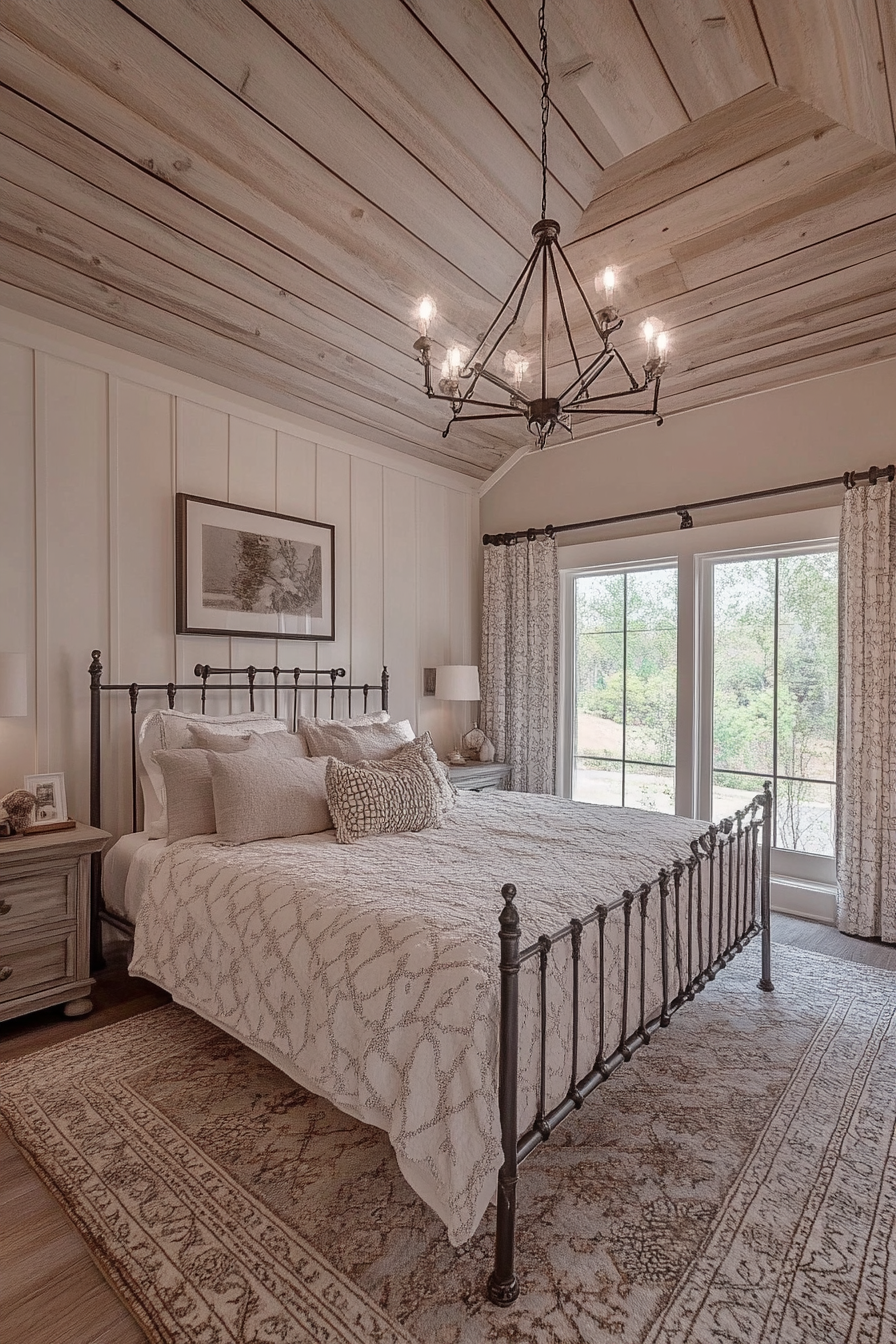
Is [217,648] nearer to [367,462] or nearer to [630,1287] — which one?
[367,462]

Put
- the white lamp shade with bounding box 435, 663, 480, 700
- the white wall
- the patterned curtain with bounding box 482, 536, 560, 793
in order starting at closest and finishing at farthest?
the white wall → the white lamp shade with bounding box 435, 663, 480, 700 → the patterned curtain with bounding box 482, 536, 560, 793

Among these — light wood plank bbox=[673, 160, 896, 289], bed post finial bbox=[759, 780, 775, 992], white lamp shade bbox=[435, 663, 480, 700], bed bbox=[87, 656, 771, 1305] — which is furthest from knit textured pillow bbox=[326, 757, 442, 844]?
light wood plank bbox=[673, 160, 896, 289]

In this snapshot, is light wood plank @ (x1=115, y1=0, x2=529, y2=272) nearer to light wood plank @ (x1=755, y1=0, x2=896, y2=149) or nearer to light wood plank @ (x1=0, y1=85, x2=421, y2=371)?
light wood plank @ (x1=0, y1=85, x2=421, y2=371)

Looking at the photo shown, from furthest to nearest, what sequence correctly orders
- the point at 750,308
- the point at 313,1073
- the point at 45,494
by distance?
the point at 750,308 → the point at 45,494 → the point at 313,1073

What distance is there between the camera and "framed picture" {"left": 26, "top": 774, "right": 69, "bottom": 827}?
2.69 meters

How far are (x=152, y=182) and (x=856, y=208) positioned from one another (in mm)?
2513

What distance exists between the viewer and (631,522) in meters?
4.32

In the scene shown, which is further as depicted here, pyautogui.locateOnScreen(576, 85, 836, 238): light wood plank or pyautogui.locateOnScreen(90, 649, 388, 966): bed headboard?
pyautogui.locateOnScreen(90, 649, 388, 966): bed headboard

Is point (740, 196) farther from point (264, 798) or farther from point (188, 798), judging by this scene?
point (188, 798)

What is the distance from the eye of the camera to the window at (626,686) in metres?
4.21

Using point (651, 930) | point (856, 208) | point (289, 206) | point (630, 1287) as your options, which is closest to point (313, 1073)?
point (630, 1287)

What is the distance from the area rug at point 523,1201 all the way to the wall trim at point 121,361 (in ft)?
9.07

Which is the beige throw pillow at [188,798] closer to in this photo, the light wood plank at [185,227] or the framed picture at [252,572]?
the framed picture at [252,572]

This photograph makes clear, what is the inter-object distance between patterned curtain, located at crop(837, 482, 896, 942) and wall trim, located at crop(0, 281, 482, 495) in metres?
2.81
